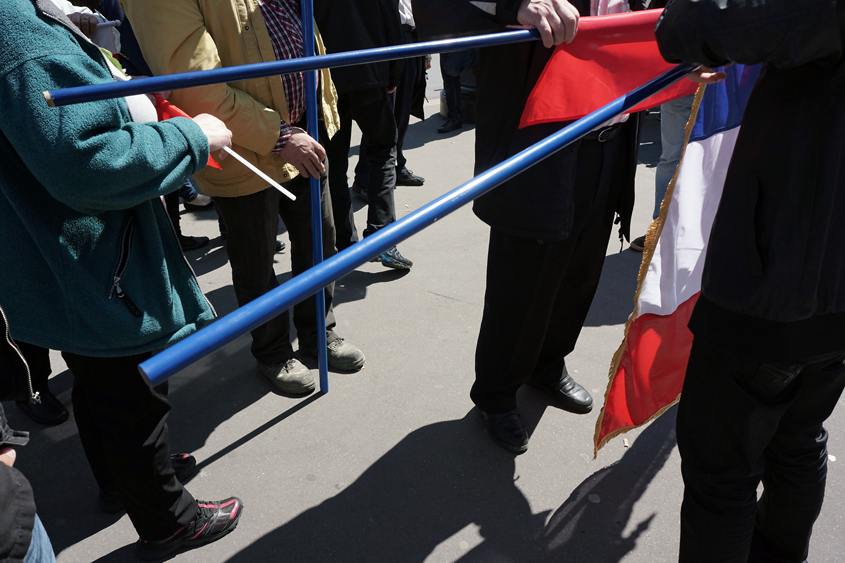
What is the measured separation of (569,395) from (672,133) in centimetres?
218

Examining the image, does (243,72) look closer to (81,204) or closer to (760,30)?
(81,204)

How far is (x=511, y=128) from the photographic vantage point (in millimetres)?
1985

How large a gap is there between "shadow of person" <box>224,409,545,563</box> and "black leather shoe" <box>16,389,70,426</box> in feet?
3.75

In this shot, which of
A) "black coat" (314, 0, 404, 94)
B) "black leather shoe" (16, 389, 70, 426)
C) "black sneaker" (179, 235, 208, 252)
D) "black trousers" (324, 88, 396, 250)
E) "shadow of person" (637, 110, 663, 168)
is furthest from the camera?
"shadow of person" (637, 110, 663, 168)

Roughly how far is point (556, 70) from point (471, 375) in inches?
60.4

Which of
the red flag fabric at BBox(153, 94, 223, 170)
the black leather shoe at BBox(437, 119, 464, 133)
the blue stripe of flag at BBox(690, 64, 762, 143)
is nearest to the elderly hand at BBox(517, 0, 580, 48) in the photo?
the blue stripe of flag at BBox(690, 64, 762, 143)

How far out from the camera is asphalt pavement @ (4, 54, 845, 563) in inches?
79.4

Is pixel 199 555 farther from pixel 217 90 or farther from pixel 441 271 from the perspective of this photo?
pixel 441 271

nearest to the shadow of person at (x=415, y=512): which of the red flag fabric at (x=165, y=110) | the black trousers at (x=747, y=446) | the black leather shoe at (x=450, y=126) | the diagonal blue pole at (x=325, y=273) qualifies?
the black trousers at (x=747, y=446)

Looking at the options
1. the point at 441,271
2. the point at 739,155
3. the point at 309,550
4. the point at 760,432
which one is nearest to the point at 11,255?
the point at 309,550

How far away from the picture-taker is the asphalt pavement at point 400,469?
2.02m

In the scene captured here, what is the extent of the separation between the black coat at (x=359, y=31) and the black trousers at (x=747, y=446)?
97.0 inches

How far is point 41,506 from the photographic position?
216 centimetres

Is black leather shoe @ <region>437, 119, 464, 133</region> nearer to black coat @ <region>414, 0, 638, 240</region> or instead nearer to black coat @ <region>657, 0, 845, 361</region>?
black coat @ <region>414, 0, 638, 240</region>
